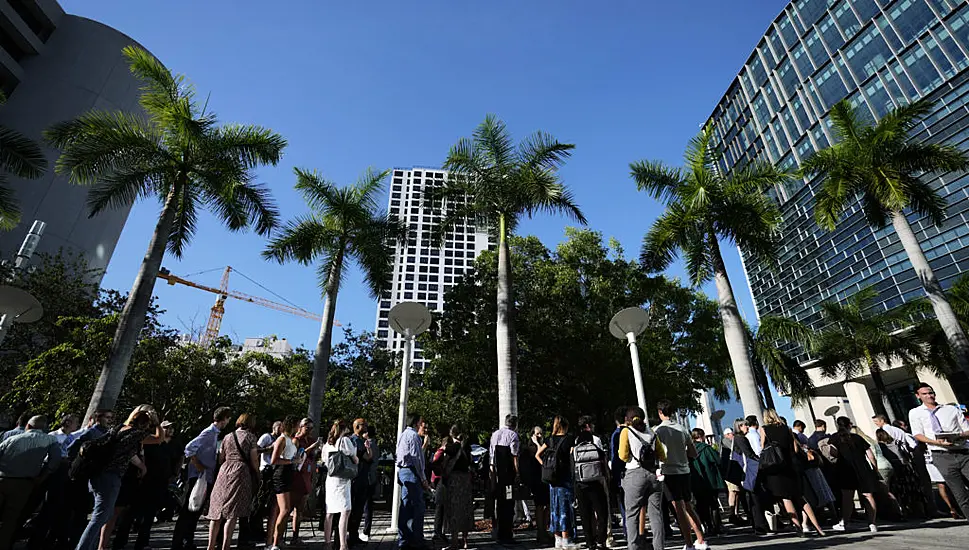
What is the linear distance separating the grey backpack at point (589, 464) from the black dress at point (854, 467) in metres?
4.63

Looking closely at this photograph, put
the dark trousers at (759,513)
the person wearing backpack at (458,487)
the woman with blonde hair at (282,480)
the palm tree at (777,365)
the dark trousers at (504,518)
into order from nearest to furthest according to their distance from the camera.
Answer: the woman with blonde hair at (282,480)
the person wearing backpack at (458,487)
the dark trousers at (759,513)
the dark trousers at (504,518)
the palm tree at (777,365)

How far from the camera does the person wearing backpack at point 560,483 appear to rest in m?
6.00

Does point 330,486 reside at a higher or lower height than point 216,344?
lower

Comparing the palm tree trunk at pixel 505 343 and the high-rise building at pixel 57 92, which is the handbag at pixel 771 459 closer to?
the palm tree trunk at pixel 505 343

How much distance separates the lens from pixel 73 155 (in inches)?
412

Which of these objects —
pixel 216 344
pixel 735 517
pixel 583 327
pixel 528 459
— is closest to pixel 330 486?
pixel 528 459

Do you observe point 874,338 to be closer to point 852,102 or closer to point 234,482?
point 234,482

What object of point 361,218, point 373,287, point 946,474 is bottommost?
point 946,474

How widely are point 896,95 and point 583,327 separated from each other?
1815 inches

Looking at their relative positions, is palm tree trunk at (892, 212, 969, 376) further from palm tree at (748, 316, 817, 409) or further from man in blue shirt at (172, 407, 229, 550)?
man in blue shirt at (172, 407, 229, 550)

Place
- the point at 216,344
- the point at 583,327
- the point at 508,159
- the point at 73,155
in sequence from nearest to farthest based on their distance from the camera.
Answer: the point at 73,155 → the point at 508,159 → the point at 583,327 → the point at 216,344

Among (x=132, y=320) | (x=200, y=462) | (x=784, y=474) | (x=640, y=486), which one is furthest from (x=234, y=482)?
(x=784, y=474)

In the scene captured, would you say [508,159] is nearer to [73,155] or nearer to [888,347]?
[73,155]

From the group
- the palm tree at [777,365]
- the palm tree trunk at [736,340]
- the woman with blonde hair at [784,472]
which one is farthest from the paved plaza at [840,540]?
the palm tree at [777,365]
